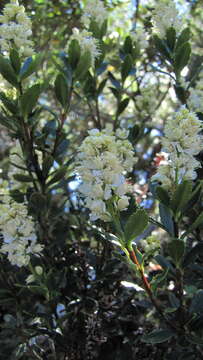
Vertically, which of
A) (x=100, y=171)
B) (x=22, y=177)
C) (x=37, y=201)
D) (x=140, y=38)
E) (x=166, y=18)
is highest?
(x=140, y=38)

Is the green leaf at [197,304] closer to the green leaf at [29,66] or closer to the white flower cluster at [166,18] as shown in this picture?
the green leaf at [29,66]

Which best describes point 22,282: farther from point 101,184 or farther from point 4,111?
point 101,184

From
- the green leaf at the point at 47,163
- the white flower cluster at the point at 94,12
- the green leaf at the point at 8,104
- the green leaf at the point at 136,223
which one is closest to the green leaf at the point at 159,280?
the green leaf at the point at 136,223

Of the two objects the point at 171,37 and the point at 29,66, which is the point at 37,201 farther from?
the point at 171,37

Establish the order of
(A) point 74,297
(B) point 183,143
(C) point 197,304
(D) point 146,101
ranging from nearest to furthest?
(B) point 183,143
(C) point 197,304
(A) point 74,297
(D) point 146,101

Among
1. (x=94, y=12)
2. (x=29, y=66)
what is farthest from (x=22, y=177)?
(x=94, y=12)

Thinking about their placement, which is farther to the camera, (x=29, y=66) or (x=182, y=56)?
(x=182, y=56)

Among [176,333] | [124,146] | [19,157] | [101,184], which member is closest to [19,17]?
[19,157]
